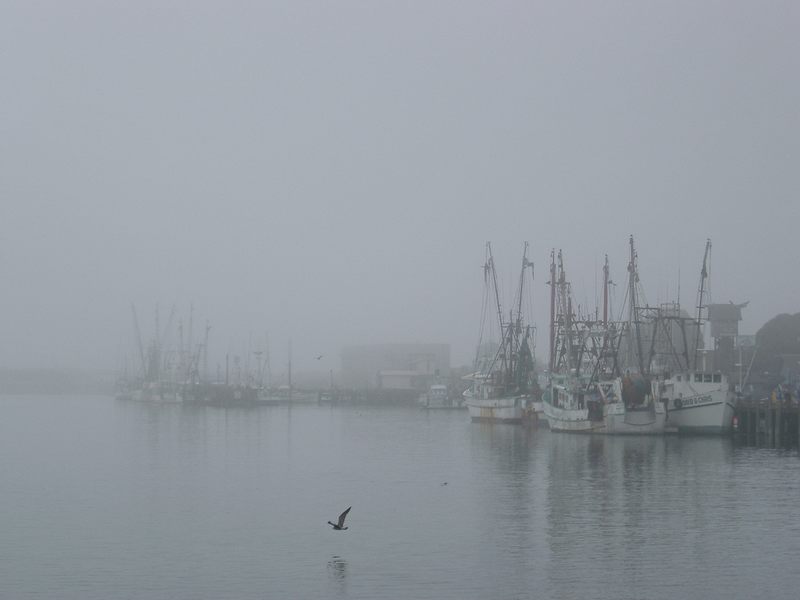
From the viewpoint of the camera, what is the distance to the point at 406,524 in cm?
2486

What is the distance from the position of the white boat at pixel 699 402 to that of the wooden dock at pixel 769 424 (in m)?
0.62

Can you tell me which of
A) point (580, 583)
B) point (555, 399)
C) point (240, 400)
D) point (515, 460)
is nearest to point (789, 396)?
point (555, 399)

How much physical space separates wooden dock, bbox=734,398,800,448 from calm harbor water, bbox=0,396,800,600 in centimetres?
438

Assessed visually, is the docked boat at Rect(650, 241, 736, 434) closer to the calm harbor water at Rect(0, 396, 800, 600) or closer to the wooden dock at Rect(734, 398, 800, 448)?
the wooden dock at Rect(734, 398, 800, 448)

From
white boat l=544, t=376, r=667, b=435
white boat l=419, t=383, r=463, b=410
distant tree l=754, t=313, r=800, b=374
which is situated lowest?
white boat l=419, t=383, r=463, b=410

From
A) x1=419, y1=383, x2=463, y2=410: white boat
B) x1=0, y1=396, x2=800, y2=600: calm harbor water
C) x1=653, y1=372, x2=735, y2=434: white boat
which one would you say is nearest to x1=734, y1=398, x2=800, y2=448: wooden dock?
x1=653, y1=372, x2=735, y2=434: white boat

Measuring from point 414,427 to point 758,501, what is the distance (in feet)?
145

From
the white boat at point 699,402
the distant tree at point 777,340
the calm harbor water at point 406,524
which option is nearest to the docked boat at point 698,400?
the white boat at point 699,402

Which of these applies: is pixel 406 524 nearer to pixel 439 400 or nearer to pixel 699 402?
pixel 699 402

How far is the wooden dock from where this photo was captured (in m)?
50.5

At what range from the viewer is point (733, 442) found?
50562 millimetres

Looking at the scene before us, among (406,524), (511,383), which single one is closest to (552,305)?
(511,383)

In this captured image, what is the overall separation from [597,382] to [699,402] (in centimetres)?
633

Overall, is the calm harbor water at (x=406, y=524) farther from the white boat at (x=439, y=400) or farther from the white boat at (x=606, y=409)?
the white boat at (x=439, y=400)
